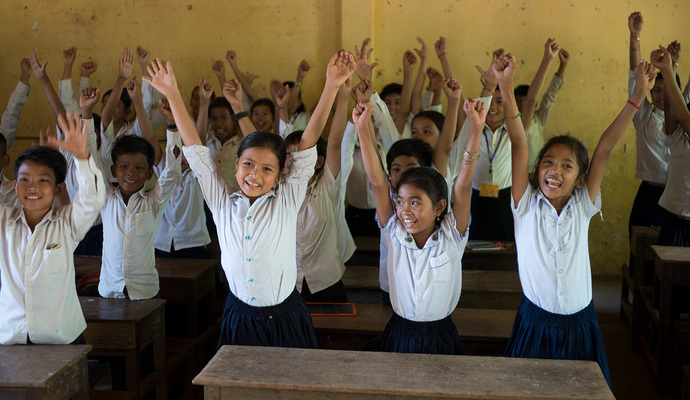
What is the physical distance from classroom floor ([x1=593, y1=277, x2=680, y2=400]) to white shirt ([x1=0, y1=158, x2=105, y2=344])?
2.57 m

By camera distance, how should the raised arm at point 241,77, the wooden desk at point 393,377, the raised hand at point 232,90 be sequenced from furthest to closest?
the raised arm at point 241,77 < the raised hand at point 232,90 < the wooden desk at point 393,377

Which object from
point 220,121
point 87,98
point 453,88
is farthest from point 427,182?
point 220,121

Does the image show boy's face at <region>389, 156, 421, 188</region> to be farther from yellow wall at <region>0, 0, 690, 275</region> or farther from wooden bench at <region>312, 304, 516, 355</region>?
yellow wall at <region>0, 0, 690, 275</region>

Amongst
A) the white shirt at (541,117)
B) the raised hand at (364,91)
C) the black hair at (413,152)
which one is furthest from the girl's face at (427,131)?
the white shirt at (541,117)

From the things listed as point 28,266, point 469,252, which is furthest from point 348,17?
point 28,266

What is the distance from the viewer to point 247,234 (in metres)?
2.22

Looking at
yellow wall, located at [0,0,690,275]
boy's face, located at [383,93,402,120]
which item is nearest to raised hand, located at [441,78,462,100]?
boy's face, located at [383,93,402,120]

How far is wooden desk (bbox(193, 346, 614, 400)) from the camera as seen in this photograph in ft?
5.85

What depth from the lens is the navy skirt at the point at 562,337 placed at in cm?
219

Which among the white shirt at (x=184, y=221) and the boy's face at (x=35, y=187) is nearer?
the boy's face at (x=35, y=187)

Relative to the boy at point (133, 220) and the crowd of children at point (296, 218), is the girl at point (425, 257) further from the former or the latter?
the boy at point (133, 220)

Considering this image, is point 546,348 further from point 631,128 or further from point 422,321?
point 631,128

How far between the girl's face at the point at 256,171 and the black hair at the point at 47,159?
0.67 m

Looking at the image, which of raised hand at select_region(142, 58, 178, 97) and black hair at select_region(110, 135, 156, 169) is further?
black hair at select_region(110, 135, 156, 169)
